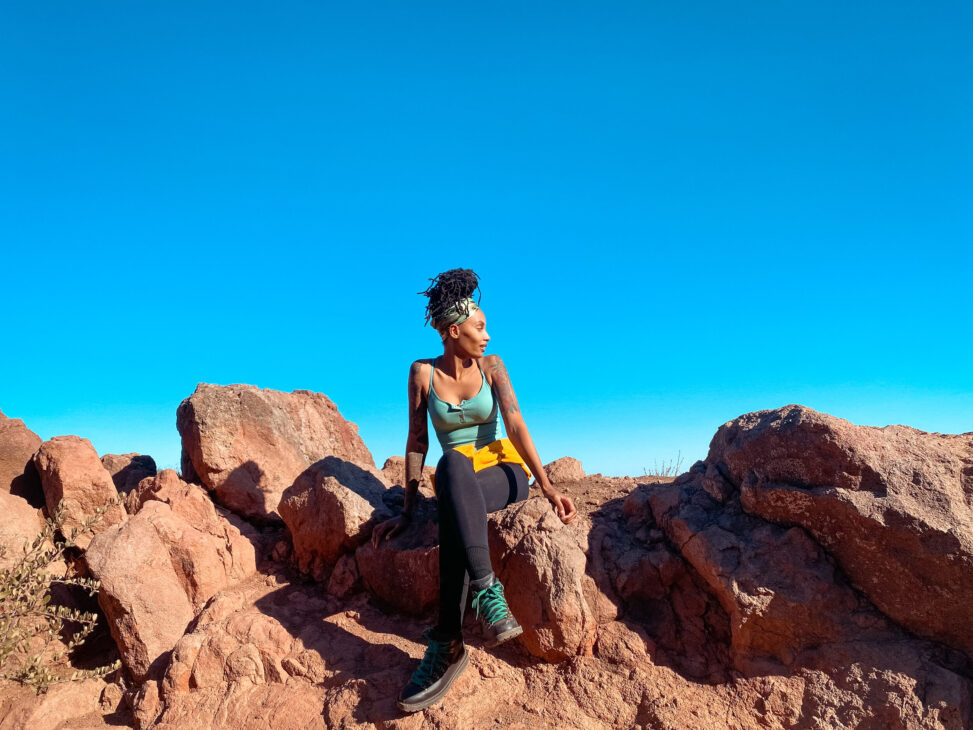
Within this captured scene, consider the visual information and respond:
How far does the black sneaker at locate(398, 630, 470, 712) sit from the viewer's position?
380 cm

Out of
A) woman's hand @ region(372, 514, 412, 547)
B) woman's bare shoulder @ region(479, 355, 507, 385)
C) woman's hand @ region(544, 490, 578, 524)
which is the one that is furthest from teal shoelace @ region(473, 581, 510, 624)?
woman's bare shoulder @ region(479, 355, 507, 385)

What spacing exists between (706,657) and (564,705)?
37.3 inches

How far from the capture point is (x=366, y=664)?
445 centimetres

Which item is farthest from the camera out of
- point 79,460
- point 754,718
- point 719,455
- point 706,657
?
point 79,460

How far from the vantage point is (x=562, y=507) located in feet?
14.6

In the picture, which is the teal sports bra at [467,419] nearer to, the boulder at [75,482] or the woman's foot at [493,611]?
the woman's foot at [493,611]

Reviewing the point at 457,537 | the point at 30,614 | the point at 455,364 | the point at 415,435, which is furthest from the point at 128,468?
the point at 457,537

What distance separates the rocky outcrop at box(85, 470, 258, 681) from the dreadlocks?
8.90 ft

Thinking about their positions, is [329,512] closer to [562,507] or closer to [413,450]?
[413,450]

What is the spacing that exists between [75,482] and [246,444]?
154 cm

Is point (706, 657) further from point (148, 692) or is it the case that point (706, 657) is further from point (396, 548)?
point (148, 692)

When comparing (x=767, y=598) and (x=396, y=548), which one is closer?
(x=767, y=598)

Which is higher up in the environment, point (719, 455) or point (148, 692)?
point (719, 455)

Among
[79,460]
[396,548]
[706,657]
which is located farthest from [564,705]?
[79,460]
